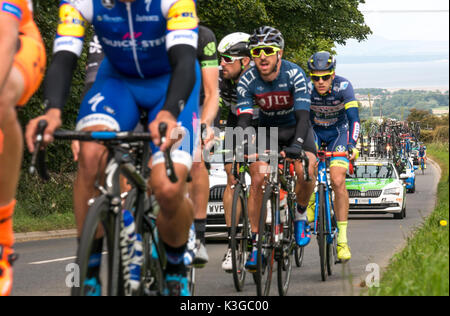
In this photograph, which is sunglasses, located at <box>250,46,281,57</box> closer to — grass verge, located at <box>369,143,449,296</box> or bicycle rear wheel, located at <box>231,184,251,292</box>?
bicycle rear wheel, located at <box>231,184,251,292</box>

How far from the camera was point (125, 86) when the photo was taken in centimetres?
531

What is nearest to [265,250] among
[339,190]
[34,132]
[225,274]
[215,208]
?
[225,274]


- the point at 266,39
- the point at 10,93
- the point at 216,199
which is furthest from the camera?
the point at 216,199

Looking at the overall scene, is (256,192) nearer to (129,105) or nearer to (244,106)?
(244,106)

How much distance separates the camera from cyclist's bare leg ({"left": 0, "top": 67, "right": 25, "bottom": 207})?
5.00 meters

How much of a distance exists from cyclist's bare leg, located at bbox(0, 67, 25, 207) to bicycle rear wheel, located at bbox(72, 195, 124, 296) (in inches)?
41.5

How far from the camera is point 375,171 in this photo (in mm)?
24812

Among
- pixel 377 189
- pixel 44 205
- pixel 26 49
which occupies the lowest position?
pixel 44 205

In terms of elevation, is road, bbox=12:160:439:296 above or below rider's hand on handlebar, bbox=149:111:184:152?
below

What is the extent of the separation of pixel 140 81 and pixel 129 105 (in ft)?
0.75

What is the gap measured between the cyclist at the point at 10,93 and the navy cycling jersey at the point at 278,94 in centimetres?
326

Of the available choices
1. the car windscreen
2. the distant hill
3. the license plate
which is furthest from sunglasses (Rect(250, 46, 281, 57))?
the car windscreen

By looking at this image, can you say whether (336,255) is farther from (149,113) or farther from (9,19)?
(9,19)
